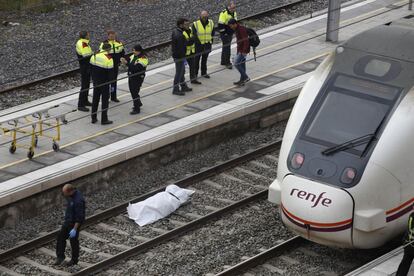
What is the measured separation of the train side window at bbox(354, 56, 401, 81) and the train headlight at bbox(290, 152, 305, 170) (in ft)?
5.28

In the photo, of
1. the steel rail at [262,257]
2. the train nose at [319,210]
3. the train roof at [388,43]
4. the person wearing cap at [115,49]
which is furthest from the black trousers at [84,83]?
the train nose at [319,210]

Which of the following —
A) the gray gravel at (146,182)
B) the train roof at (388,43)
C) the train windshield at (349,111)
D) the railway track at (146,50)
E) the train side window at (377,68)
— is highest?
the train roof at (388,43)

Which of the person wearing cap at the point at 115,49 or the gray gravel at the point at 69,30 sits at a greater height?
the person wearing cap at the point at 115,49

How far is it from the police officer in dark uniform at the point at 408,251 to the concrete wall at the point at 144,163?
6445 mm

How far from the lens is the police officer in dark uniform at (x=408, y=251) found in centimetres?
1420

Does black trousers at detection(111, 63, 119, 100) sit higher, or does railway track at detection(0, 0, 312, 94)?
black trousers at detection(111, 63, 119, 100)

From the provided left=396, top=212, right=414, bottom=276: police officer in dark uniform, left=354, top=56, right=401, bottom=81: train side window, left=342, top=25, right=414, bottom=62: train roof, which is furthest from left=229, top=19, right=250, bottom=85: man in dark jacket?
left=396, top=212, right=414, bottom=276: police officer in dark uniform

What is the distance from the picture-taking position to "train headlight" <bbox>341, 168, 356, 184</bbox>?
14.8 metres

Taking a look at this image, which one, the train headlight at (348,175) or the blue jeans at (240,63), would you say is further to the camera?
the blue jeans at (240,63)

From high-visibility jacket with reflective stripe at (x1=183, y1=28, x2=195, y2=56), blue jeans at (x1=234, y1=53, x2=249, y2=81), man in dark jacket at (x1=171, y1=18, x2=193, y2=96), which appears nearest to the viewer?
man in dark jacket at (x1=171, y1=18, x2=193, y2=96)

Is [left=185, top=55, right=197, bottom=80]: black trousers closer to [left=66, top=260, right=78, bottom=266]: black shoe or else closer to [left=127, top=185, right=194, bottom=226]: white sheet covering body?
[left=127, top=185, right=194, bottom=226]: white sheet covering body

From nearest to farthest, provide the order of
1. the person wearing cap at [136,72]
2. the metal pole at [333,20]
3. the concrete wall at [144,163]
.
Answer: the concrete wall at [144,163], the person wearing cap at [136,72], the metal pole at [333,20]

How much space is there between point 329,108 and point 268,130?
6.36 meters

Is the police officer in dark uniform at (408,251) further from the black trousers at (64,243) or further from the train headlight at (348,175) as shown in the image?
the black trousers at (64,243)
